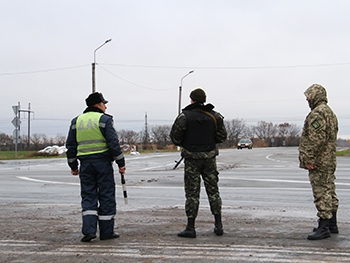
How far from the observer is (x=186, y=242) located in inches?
208

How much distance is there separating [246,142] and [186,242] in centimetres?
6349

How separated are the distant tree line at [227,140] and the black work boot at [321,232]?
61.9 meters

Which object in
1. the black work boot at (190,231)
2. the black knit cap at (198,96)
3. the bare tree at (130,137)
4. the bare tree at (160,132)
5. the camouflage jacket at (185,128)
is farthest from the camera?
the bare tree at (160,132)

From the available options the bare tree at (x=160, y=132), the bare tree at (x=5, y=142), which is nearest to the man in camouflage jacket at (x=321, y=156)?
the bare tree at (x=5, y=142)

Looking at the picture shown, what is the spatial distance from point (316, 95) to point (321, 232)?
1.66m

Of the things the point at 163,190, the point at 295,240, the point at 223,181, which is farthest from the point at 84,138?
the point at 223,181

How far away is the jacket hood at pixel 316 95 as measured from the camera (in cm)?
559

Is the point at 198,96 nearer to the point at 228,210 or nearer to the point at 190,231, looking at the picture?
the point at 190,231

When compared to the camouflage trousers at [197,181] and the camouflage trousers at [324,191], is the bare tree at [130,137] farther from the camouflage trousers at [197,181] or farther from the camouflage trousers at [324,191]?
the camouflage trousers at [324,191]

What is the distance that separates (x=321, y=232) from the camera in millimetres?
5355

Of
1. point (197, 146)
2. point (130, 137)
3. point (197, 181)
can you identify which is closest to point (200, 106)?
point (197, 146)

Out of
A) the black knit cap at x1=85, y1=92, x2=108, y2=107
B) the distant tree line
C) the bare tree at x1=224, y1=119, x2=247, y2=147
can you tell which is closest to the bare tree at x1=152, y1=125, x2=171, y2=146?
the distant tree line

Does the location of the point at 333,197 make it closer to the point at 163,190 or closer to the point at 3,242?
the point at 3,242

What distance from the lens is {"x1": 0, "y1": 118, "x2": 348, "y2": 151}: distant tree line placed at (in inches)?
3380
